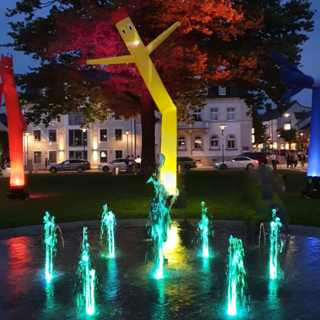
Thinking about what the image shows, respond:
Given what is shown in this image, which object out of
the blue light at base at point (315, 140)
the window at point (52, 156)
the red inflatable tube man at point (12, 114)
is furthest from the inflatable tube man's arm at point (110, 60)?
the window at point (52, 156)

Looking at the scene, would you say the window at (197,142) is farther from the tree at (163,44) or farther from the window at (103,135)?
the tree at (163,44)

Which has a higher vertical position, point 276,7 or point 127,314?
point 276,7

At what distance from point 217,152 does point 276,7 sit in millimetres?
35197

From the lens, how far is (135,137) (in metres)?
61.8

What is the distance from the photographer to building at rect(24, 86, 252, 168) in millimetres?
60312

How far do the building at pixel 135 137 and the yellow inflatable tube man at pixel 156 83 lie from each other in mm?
43041

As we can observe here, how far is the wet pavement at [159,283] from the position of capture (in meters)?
5.58

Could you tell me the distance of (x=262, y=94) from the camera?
2939cm

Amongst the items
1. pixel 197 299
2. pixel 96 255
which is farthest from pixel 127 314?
pixel 96 255

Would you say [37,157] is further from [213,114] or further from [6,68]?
[6,68]

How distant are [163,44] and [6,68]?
7.60 m

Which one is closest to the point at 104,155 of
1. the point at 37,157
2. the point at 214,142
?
the point at 37,157

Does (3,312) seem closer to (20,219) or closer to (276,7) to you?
(20,219)

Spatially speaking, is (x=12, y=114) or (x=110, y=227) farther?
(x=12, y=114)
